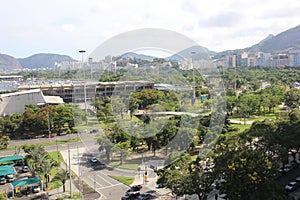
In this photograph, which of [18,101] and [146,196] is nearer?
[146,196]

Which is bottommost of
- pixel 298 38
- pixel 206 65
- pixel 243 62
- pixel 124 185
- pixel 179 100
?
pixel 124 185

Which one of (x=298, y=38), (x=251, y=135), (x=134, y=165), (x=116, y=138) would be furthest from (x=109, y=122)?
(x=298, y=38)

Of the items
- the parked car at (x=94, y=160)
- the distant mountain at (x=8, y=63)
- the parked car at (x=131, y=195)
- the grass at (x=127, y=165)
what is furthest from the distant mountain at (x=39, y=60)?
the parked car at (x=131, y=195)

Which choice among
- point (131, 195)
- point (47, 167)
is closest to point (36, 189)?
point (47, 167)

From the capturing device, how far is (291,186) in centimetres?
700

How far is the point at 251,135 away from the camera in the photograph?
331 inches

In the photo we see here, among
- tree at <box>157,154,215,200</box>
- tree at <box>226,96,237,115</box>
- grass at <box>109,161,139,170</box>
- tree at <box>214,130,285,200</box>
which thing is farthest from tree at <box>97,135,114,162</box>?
tree at <box>226,96,237,115</box>

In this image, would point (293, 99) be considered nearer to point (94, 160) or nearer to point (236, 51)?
point (94, 160)

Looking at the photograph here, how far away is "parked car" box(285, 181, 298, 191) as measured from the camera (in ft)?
22.7

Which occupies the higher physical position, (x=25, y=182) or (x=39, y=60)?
(x=39, y=60)

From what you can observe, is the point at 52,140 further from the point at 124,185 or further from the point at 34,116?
the point at 124,185

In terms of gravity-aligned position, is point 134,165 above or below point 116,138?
below

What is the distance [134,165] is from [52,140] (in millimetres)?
5298

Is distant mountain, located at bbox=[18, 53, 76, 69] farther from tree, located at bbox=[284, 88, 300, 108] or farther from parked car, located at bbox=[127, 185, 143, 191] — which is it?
parked car, located at bbox=[127, 185, 143, 191]
